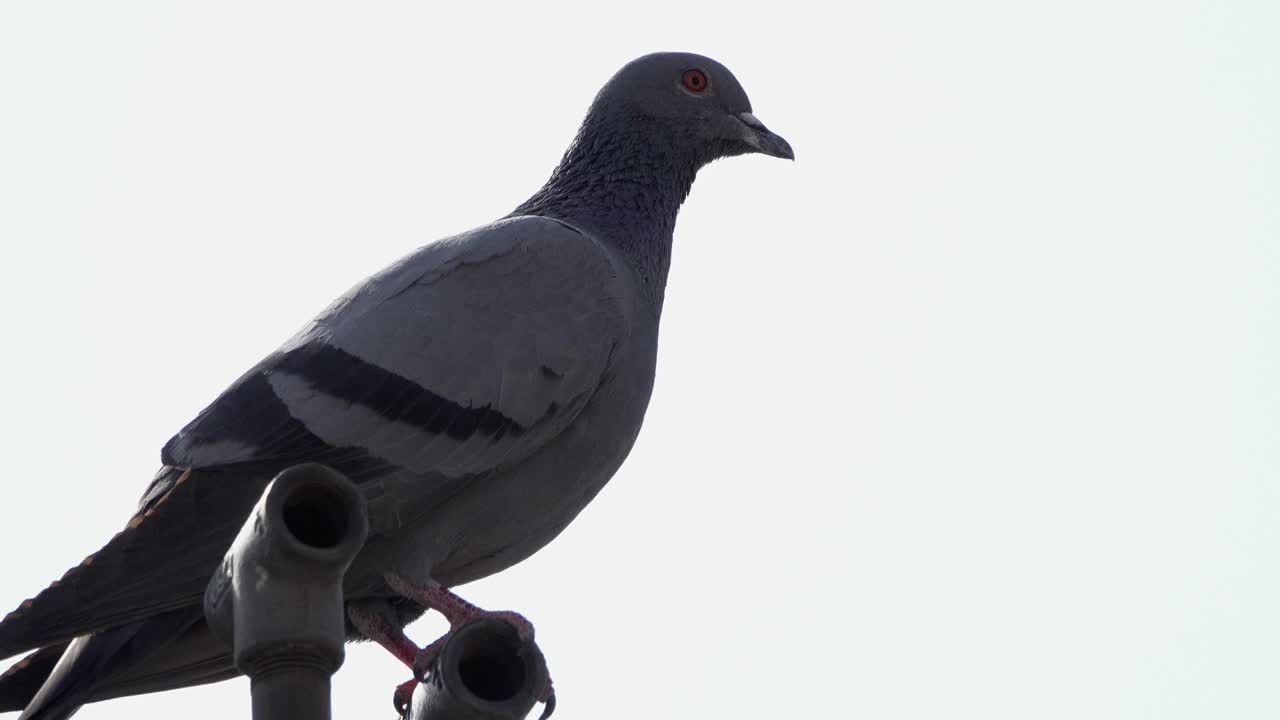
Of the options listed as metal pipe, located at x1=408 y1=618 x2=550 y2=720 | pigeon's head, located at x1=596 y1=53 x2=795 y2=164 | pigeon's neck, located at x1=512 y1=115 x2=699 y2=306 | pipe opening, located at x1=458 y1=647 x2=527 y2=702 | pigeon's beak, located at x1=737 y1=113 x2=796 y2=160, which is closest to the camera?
metal pipe, located at x1=408 y1=618 x2=550 y2=720

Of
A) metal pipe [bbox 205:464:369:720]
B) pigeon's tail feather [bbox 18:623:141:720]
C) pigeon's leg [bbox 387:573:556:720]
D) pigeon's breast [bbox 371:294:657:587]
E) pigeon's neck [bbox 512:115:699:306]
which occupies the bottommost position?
metal pipe [bbox 205:464:369:720]

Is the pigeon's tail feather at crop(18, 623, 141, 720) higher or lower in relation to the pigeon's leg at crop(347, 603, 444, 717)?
lower

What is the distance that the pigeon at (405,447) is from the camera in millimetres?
6996

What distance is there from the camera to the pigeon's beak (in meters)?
10.3

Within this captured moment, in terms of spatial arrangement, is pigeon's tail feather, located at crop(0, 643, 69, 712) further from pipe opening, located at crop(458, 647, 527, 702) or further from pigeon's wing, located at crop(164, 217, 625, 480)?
pipe opening, located at crop(458, 647, 527, 702)

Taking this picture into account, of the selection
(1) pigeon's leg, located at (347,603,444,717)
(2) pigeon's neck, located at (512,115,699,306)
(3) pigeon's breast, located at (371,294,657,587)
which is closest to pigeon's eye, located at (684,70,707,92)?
(2) pigeon's neck, located at (512,115,699,306)

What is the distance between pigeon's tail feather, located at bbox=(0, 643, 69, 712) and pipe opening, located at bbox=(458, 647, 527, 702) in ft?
7.49

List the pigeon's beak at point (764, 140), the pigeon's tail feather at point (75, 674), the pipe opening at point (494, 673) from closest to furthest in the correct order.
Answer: the pipe opening at point (494, 673)
the pigeon's tail feather at point (75, 674)
the pigeon's beak at point (764, 140)

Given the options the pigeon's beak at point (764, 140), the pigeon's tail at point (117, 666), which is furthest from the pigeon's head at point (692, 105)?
the pigeon's tail at point (117, 666)

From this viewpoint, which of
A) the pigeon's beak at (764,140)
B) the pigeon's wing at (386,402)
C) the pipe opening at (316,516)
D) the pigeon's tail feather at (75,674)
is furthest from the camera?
the pigeon's beak at (764,140)

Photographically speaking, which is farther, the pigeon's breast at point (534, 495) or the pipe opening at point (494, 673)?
the pigeon's breast at point (534, 495)

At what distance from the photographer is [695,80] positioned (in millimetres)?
10305

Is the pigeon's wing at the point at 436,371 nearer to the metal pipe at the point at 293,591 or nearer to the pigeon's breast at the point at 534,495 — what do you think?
the pigeon's breast at the point at 534,495

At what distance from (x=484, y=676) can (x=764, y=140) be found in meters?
5.34
